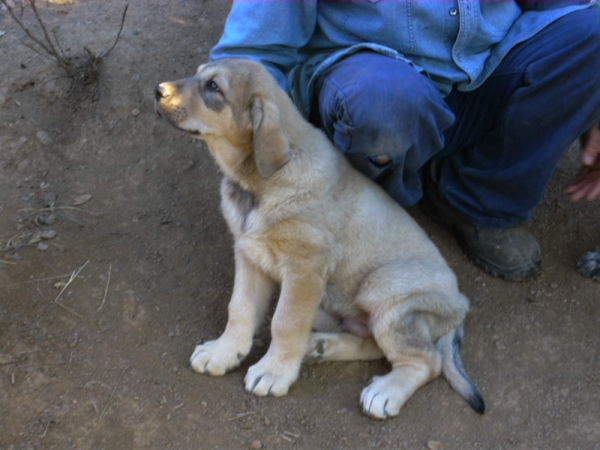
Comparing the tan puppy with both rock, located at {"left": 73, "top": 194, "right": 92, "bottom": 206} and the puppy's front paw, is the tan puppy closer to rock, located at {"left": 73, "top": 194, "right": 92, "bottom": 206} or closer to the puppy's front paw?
the puppy's front paw

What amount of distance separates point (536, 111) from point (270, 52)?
4.83 feet

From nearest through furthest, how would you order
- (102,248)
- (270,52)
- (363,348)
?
(363,348), (270,52), (102,248)

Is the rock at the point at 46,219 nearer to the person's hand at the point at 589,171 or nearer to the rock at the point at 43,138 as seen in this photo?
the rock at the point at 43,138

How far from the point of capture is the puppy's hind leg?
10.0 ft

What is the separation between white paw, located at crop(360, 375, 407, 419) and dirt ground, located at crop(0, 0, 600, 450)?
0.07 m

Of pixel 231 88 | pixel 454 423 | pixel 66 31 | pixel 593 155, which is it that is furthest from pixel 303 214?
pixel 66 31

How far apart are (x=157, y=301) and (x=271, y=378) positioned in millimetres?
865

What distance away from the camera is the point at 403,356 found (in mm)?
3158

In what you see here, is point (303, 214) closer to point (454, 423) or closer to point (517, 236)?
point (454, 423)

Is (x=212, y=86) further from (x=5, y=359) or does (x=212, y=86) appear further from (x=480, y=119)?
(x=480, y=119)

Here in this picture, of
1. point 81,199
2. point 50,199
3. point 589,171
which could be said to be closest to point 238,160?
point 81,199

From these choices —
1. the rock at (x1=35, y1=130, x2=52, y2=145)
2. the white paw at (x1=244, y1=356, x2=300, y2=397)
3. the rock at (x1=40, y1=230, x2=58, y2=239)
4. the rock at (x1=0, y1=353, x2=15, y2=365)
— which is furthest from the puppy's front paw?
the rock at (x1=35, y1=130, x2=52, y2=145)

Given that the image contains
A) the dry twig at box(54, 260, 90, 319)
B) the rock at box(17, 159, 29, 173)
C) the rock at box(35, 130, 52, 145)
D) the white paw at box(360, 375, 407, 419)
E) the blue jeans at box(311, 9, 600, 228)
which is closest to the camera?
the white paw at box(360, 375, 407, 419)

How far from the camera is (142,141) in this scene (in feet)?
14.9
